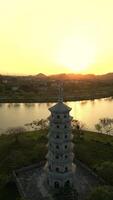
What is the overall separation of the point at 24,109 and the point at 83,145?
54172 millimetres

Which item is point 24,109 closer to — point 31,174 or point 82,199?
point 31,174

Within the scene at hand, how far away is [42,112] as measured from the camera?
351ft

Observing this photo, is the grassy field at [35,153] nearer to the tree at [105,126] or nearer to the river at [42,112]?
the tree at [105,126]

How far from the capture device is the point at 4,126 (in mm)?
84938

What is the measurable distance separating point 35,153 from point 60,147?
15.1 meters

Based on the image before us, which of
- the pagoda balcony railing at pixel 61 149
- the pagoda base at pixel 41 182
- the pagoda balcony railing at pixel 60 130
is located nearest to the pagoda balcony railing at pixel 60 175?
the pagoda base at pixel 41 182

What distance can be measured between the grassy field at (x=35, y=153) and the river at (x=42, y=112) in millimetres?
16994

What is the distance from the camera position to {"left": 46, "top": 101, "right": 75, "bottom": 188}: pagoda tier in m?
40.5

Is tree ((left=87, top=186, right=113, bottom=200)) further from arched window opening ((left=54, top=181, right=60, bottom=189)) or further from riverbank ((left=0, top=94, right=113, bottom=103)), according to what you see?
riverbank ((left=0, top=94, right=113, bottom=103))

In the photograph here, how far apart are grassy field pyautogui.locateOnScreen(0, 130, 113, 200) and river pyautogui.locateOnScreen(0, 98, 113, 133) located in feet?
55.8

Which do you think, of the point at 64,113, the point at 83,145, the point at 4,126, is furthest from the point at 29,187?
the point at 4,126

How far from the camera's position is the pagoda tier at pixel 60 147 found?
4053 centimetres

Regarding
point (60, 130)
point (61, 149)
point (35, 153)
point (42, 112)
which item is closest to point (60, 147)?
point (61, 149)

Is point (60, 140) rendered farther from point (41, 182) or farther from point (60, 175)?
point (41, 182)
